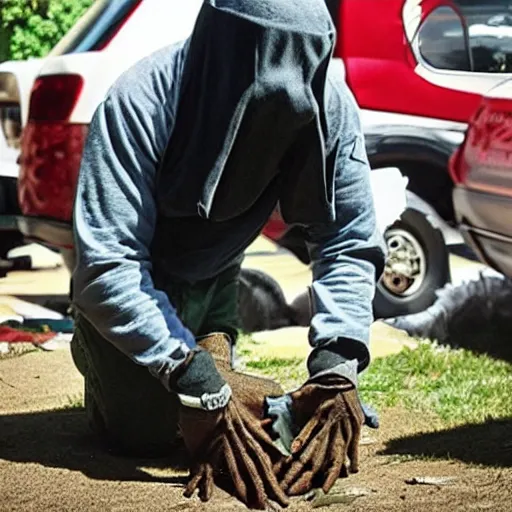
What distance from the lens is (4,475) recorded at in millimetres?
3762

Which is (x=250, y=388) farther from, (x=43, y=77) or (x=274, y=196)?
(x=43, y=77)

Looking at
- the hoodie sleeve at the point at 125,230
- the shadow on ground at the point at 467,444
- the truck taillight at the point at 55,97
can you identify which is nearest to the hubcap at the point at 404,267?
the truck taillight at the point at 55,97

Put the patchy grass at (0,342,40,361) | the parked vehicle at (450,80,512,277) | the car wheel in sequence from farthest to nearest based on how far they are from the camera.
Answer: the car wheel
the patchy grass at (0,342,40,361)
the parked vehicle at (450,80,512,277)

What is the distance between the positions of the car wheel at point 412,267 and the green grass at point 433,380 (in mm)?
296

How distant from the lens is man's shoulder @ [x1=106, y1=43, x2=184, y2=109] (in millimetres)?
3562

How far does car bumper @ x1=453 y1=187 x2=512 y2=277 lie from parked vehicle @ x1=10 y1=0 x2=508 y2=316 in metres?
0.23

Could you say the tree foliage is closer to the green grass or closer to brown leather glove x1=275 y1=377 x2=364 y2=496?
the green grass

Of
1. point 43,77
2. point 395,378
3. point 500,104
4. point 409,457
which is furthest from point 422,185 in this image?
point 409,457

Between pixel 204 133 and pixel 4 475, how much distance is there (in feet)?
3.70

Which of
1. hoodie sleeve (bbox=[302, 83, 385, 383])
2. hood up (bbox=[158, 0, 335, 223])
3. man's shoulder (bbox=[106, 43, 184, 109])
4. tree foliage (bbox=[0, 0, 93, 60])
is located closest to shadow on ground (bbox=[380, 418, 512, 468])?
hoodie sleeve (bbox=[302, 83, 385, 383])

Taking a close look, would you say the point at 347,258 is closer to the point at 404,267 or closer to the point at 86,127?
the point at 86,127

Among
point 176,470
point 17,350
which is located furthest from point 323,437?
point 17,350

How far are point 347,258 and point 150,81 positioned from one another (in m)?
0.76

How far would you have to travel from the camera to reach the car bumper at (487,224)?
5.73m
